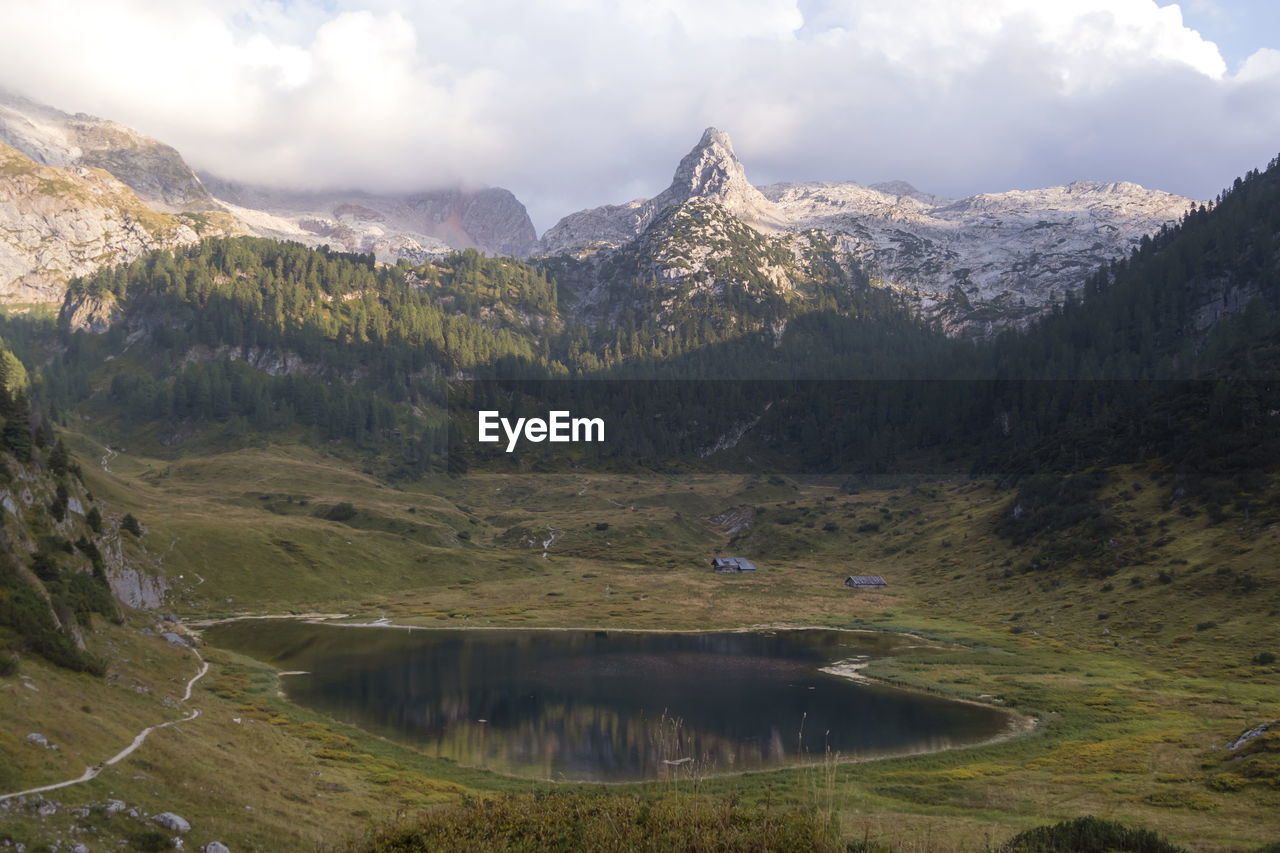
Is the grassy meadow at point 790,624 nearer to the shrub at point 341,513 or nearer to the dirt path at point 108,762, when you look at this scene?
the dirt path at point 108,762

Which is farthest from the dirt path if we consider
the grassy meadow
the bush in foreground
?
the bush in foreground

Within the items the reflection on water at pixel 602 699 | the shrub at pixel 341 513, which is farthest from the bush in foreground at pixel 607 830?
the shrub at pixel 341 513

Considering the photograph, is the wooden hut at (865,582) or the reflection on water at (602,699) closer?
the reflection on water at (602,699)

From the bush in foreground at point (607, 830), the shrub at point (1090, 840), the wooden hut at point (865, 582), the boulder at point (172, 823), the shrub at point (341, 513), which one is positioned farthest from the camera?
the shrub at point (341, 513)

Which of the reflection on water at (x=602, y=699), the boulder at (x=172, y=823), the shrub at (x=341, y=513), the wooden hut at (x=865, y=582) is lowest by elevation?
the reflection on water at (x=602, y=699)

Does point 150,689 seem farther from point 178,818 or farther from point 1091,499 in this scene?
point 1091,499

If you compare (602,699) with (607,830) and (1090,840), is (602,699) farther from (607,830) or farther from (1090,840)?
(607,830)

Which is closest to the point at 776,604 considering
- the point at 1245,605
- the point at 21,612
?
the point at 1245,605
